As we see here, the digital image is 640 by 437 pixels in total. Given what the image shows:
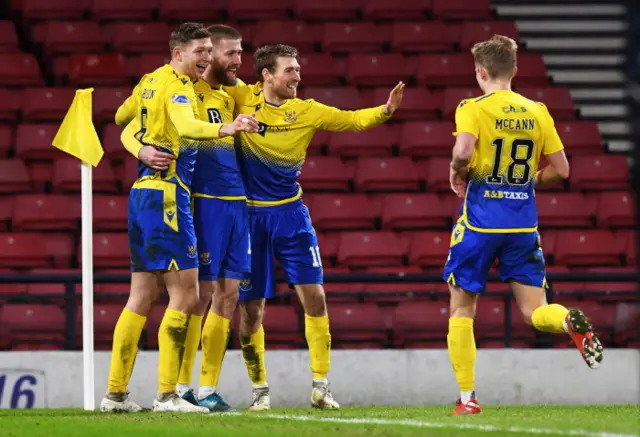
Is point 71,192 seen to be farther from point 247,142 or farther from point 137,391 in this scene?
point 247,142

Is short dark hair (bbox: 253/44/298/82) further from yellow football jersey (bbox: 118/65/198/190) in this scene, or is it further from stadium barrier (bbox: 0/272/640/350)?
stadium barrier (bbox: 0/272/640/350)

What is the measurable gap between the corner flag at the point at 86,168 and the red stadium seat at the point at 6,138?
4.73 meters

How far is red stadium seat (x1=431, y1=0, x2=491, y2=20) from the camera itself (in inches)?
543

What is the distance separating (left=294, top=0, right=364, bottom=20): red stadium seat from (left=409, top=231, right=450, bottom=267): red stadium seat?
11.8ft

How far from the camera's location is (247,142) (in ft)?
23.6

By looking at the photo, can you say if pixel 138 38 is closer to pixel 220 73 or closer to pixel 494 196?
pixel 220 73

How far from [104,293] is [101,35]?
4630 millimetres

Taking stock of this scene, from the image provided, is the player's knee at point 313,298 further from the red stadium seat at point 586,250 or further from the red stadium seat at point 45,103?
the red stadium seat at point 45,103

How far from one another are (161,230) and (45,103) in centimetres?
607

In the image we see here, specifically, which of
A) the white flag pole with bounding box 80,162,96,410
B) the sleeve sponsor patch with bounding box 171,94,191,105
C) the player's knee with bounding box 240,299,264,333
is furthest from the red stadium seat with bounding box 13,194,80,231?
the sleeve sponsor patch with bounding box 171,94,191,105

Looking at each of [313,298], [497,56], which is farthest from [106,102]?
[497,56]

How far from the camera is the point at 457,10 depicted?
13.8 meters

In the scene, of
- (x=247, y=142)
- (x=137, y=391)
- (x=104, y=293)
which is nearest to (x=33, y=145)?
(x=104, y=293)

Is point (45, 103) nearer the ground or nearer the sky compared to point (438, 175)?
nearer the sky
